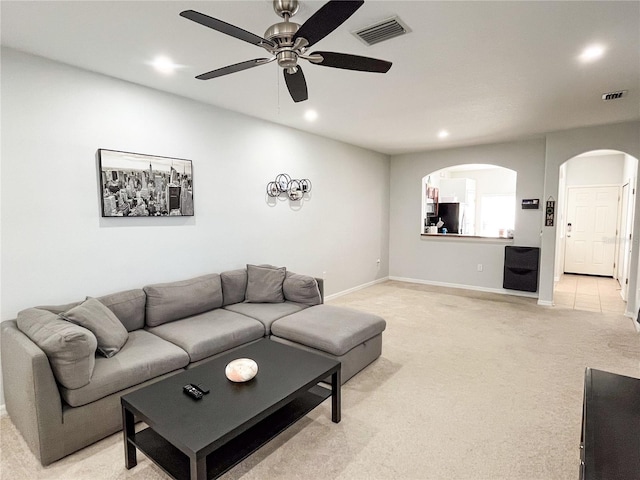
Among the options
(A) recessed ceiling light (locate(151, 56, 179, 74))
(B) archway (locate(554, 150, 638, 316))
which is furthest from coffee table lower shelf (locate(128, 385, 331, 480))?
(B) archway (locate(554, 150, 638, 316))

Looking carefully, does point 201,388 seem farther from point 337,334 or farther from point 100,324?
point 337,334

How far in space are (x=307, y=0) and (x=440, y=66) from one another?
1.34 m

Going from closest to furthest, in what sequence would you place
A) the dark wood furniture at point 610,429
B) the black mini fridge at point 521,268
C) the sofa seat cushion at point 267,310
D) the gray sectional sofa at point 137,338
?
the dark wood furniture at point 610,429, the gray sectional sofa at point 137,338, the sofa seat cushion at point 267,310, the black mini fridge at point 521,268

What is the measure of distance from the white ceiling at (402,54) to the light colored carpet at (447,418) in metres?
2.54

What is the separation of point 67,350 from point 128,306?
94 centimetres

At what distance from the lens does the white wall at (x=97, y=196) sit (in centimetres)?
248

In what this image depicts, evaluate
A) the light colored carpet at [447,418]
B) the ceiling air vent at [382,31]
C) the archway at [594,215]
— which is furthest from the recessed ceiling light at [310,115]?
the archway at [594,215]

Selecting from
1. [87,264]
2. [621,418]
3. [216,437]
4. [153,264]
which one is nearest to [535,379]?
[621,418]

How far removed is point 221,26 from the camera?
4.99 ft

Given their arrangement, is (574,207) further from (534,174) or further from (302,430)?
(302,430)

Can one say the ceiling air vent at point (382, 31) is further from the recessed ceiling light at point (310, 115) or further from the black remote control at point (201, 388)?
the black remote control at point (201, 388)

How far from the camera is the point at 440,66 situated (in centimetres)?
272

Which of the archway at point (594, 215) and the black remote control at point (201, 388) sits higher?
the archway at point (594, 215)

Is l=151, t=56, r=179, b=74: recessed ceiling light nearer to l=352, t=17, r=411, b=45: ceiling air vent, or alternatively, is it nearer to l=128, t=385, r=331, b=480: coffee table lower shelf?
l=352, t=17, r=411, b=45: ceiling air vent
